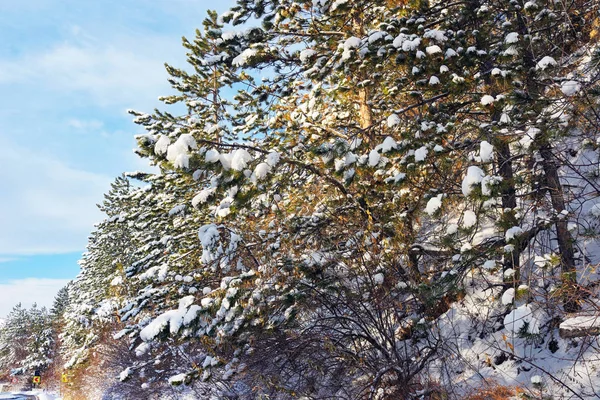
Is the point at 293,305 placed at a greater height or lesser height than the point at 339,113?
lesser

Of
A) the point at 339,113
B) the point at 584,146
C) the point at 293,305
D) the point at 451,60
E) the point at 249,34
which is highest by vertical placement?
the point at 249,34

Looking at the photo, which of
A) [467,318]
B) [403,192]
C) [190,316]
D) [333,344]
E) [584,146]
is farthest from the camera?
[467,318]

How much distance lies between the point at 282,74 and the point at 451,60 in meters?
4.11

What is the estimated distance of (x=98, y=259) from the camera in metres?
30.9

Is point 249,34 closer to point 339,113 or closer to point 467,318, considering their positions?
point 339,113

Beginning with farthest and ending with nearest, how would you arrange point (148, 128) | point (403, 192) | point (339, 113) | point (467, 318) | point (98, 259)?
point (98, 259), point (148, 128), point (339, 113), point (467, 318), point (403, 192)

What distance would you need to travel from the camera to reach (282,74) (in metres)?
8.93

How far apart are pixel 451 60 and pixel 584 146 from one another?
2086mm

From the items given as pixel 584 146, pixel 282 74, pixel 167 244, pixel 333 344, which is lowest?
pixel 333 344

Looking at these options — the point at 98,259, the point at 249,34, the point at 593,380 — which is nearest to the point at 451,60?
the point at 249,34

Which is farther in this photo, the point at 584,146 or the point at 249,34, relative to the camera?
the point at 249,34

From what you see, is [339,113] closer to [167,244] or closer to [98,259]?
[167,244]

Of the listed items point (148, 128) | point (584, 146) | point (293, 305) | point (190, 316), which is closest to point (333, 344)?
point (293, 305)

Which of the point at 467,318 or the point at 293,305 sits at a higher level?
the point at 293,305
